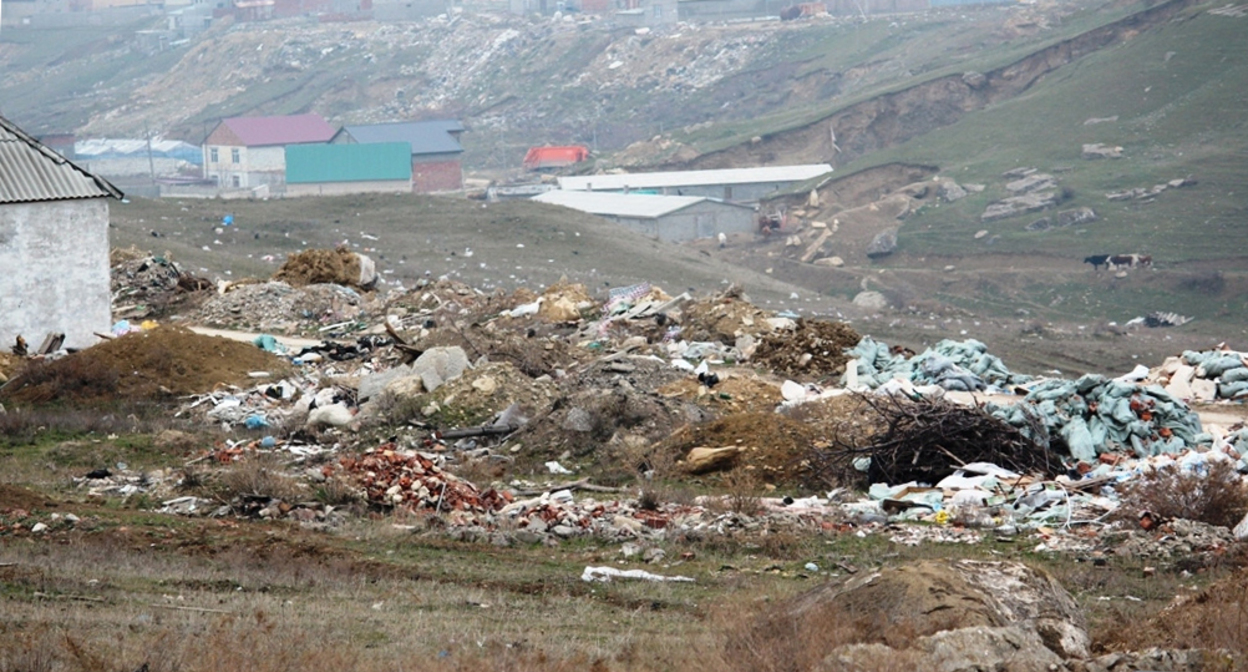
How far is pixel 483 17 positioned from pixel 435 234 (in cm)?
8647

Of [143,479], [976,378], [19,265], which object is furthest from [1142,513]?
[19,265]

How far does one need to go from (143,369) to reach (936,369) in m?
11.1

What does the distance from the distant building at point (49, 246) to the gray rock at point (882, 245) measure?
41.3 meters

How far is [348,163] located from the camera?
249 ft

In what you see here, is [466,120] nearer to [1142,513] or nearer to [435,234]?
[435,234]

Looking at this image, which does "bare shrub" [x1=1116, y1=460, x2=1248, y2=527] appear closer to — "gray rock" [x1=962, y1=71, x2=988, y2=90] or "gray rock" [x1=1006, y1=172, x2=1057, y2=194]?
"gray rock" [x1=1006, y1=172, x2=1057, y2=194]

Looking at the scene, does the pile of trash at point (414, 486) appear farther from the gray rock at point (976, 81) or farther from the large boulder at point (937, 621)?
the gray rock at point (976, 81)

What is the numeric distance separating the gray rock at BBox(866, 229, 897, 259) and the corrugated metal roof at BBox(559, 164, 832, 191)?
1382 centimetres

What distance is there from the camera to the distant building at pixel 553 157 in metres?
91.6

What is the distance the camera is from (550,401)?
18.0m

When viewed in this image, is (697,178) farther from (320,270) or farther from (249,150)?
(320,270)

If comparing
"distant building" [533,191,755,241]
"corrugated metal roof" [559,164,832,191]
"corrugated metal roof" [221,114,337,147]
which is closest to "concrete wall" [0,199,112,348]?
"distant building" [533,191,755,241]

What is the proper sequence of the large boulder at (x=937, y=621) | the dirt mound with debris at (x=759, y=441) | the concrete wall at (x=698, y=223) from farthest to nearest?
the concrete wall at (x=698, y=223) < the dirt mound with debris at (x=759, y=441) < the large boulder at (x=937, y=621)

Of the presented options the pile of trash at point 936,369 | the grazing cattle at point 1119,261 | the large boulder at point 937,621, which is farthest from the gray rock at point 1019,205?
the large boulder at point 937,621
